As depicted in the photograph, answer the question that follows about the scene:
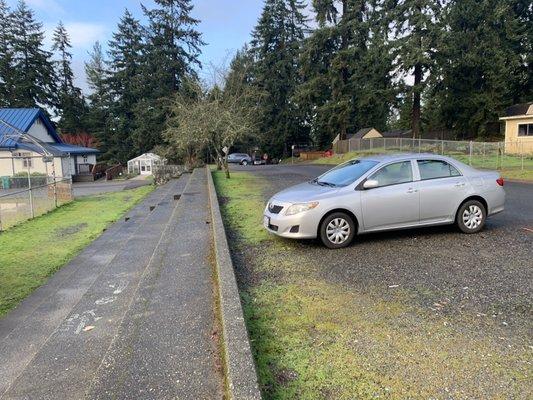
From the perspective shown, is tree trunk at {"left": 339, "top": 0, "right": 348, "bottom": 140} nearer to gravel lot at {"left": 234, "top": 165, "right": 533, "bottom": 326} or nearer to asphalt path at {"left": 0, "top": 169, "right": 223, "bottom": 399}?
gravel lot at {"left": 234, "top": 165, "right": 533, "bottom": 326}

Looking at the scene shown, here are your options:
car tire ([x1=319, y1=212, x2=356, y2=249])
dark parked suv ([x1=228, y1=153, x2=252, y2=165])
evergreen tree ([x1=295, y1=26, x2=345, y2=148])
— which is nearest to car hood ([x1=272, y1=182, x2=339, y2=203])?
car tire ([x1=319, y1=212, x2=356, y2=249])

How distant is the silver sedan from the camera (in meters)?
6.43

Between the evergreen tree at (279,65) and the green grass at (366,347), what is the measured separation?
1816 inches

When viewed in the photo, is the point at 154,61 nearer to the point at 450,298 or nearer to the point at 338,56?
the point at 338,56

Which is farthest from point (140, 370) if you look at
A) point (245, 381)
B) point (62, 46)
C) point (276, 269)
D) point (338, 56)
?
point (62, 46)

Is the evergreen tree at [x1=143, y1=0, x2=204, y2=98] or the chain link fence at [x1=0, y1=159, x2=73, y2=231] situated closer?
the chain link fence at [x1=0, y1=159, x2=73, y2=231]

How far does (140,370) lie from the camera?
3322 mm

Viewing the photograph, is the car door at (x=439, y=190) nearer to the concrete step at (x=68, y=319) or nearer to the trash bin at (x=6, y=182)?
the concrete step at (x=68, y=319)

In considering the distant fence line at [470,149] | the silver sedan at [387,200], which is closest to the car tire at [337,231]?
the silver sedan at [387,200]

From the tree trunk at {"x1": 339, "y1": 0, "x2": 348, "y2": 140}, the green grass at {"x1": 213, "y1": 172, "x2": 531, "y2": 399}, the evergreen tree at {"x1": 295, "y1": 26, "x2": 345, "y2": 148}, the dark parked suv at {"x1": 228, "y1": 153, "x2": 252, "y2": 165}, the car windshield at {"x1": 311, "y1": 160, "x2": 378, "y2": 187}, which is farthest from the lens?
the dark parked suv at {"x1": 228, "y1": 153, "x2": 252, "y2": 165}

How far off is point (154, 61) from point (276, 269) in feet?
170

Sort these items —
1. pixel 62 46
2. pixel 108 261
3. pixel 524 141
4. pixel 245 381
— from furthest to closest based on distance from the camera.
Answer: pixel 62 46
pixel 524 141
pixel 108 261
pixel 245 381

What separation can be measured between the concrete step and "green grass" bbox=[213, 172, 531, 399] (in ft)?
5.44

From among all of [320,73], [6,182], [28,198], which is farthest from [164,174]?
[320,73]
